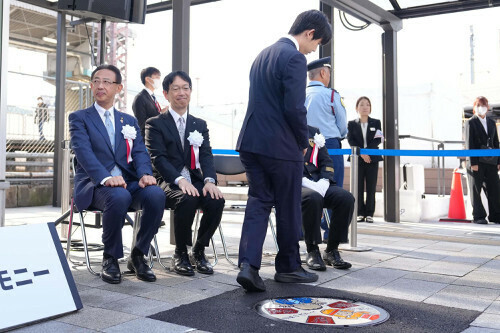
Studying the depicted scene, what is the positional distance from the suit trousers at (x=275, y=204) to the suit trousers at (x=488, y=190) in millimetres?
4999

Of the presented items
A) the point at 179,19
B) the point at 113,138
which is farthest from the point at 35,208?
the point at 113,138

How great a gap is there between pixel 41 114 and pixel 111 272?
276 inches

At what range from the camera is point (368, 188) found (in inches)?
291

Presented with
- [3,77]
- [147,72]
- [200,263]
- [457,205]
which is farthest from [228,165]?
[457,205]

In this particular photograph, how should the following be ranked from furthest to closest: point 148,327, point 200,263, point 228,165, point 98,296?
point 228,165 < point 200,263 < point 98,296 < point 148,327

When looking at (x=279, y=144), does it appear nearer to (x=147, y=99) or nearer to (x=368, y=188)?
(x=147, y=99)

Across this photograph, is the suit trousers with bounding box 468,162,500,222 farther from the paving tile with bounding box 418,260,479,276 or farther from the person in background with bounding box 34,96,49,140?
the person in background with bounding box 34,96,49,140

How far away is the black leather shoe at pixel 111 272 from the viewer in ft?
10.9

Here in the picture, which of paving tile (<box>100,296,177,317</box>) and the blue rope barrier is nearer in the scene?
paving tile (<box>100,296,177,317</box>)

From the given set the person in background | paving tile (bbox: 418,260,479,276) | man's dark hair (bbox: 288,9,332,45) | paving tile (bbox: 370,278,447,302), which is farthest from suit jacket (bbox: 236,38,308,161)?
the person in background

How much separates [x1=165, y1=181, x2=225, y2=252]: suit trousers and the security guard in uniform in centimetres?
159

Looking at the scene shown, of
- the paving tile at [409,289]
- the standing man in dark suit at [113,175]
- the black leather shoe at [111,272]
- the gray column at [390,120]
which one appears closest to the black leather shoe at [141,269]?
the standing man in dark suit at [113,175]

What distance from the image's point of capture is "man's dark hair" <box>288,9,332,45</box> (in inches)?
132

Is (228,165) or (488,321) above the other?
(228,165)
